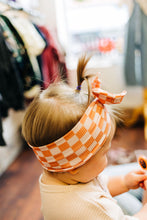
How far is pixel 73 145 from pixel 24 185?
→ 4.20 feet

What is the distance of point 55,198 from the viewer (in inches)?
24.7

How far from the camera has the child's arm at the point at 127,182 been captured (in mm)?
774

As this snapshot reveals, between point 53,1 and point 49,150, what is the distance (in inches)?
93.4

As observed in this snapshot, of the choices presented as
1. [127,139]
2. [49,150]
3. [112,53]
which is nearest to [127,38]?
[112,53]

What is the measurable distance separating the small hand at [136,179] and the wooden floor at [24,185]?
31 cm

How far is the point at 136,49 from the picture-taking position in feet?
7.43

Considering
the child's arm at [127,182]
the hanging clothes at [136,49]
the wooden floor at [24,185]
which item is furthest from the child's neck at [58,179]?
the hanging clothes at [136,49]

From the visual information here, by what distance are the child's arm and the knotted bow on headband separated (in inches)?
10.4

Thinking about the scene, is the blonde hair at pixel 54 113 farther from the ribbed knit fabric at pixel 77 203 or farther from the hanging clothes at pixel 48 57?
the hanging clothes at pixel 48 57

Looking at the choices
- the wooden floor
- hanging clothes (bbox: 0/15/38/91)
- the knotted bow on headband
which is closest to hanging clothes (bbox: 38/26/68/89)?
hanging clothes (bbox: 0/15/38/91)

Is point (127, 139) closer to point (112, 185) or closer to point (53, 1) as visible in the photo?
point (112, 185)

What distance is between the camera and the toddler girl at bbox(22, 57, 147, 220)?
1.86 feet

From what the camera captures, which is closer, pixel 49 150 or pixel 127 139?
pixel 49 150

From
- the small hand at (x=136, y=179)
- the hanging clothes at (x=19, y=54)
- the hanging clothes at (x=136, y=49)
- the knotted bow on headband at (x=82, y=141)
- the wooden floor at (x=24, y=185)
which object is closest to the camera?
the knotted bow on headband at (x=82, y=141)
